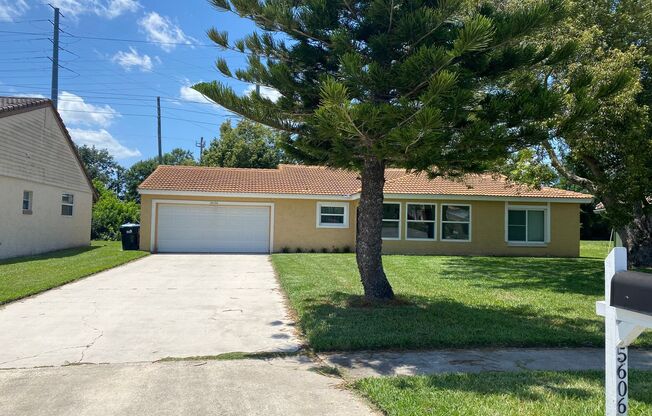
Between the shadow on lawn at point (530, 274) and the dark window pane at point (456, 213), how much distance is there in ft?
10.7

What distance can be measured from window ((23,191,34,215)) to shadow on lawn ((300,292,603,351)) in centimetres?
1435

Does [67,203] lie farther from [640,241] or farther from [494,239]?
[640,241]

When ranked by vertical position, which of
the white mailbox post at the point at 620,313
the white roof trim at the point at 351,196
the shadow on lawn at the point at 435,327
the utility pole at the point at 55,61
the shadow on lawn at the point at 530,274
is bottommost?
the shadow on lawn at the point at 435,327

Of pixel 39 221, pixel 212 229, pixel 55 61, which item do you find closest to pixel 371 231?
pixel 212 229

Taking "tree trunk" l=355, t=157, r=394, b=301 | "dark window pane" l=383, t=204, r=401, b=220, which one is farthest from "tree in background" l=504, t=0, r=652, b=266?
"dark window pane" l=383, t=204, r=401, b=220

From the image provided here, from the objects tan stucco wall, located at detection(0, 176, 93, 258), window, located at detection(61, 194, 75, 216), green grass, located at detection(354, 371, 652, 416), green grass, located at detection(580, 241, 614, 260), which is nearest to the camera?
green grass, located at detection(354, 371, 652, 416)

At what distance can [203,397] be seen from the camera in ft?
15.1

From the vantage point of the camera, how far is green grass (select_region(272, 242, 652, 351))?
6691mm

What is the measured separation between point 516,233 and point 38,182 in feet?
64.8

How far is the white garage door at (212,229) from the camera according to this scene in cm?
2159

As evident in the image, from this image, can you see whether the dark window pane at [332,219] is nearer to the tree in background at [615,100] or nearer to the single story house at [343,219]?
the single story house at [343,219]

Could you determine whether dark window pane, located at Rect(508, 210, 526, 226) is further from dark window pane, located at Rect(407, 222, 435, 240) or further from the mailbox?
the mailbox

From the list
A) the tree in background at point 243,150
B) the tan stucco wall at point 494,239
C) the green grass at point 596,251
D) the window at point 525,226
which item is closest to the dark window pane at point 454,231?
the tan stucco wall at point 494,239

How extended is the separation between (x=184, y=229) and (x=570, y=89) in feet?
57.1
